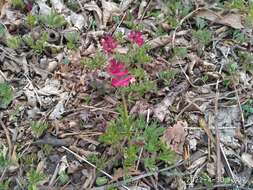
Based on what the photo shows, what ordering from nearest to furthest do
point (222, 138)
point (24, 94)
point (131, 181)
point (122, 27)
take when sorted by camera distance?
point (131, 181)
point (222, 138)
point (24, 94)
point (122, 27)

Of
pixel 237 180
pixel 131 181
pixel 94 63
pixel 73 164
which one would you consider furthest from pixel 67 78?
pixel 237 180

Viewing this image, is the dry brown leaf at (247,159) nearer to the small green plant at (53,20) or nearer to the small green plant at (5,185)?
the small green plant at (5,185)

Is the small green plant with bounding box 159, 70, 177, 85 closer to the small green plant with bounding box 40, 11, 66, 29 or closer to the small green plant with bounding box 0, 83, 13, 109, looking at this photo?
the small green plant with bounding box 40, 11, 66, 29

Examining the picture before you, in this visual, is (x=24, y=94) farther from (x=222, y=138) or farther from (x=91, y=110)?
(x=222, y=138)

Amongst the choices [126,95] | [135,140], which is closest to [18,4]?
[126,95]

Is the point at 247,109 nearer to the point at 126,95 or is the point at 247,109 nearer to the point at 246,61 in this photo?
the point at 246,61

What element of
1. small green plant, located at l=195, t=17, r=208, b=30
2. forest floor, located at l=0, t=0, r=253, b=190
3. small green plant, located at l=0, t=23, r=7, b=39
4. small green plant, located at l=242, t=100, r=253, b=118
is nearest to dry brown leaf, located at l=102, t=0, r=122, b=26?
forest floor, located at l=0, t=0, r=253, b=190
